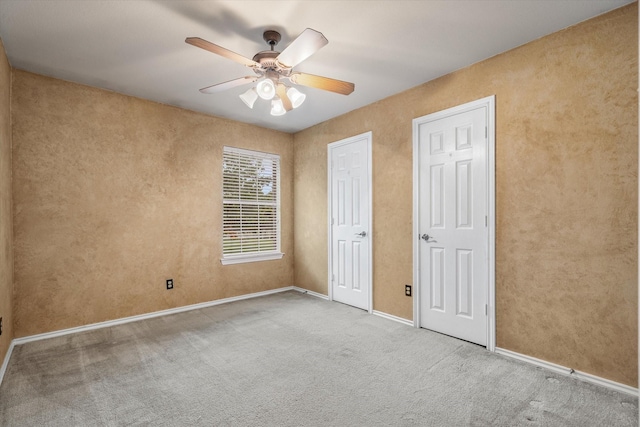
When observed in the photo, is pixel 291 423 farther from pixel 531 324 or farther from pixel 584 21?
pixel 584 21

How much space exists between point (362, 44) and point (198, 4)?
1.24 metres

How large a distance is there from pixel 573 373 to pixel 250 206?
395cm

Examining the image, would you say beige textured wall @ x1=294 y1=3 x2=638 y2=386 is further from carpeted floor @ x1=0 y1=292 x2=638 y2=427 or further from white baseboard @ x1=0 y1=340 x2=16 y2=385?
white baseboard @ x1=0 y1=340 x2=16 y2=385

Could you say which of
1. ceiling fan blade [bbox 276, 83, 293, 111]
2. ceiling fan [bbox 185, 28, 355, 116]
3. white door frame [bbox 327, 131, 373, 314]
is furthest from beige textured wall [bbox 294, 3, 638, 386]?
ceiling fan blade [bbox 276, 83, 293, 111]

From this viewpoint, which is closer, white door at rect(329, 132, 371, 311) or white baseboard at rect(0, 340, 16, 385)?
white baseboard at rect(0, 340, 16, 385)

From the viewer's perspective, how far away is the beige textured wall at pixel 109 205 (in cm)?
294

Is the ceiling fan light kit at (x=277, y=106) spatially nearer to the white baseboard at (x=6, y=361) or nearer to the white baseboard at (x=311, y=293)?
the white baseboard at (x=311, y=293)

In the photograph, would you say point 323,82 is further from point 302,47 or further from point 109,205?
point 109,205

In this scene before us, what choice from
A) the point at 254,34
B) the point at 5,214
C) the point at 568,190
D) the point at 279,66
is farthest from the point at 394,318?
the point at 5,214

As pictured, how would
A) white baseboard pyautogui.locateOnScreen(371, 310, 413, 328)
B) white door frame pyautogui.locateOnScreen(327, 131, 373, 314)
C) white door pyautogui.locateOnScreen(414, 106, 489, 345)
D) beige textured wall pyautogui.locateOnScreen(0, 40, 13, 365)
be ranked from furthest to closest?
white door frame pyautogui.locateOnScreen(327, 131, 373, 314) → white baseboard pyautogui.locateOnScreen(371, 310, 413, 328) → white door pyautogui.locateOnScreen(414, 106, 489, 345) → beige textured wall pyautogui.locateOnScreen(0, 40, 13, 365)

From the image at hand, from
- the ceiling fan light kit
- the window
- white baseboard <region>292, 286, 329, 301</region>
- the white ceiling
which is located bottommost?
white baseboard <region>292, 286, 329, 301</region>

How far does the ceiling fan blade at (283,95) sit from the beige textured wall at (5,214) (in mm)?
2200

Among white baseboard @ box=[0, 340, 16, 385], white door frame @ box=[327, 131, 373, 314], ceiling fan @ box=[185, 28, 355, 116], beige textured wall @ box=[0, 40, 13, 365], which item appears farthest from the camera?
white door frame @ box=[327, 131, 373, 314]

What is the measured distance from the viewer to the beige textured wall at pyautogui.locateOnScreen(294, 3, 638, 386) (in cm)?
207
